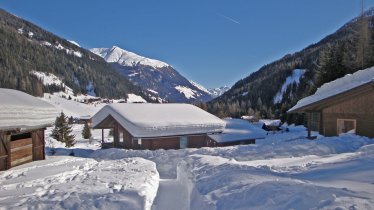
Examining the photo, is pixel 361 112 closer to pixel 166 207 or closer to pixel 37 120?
pixel 166 207

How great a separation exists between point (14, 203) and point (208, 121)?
2278 centimetres

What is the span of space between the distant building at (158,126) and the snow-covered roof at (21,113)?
8.04 meters

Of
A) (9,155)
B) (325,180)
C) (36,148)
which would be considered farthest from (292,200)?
(36,148)

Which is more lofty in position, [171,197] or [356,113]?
[356,113]

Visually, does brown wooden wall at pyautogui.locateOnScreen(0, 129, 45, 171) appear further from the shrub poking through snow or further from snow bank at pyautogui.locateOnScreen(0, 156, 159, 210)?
the shrub poking through snow

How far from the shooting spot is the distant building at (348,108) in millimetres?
19547

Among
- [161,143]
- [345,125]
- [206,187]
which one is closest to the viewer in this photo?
[206,187]

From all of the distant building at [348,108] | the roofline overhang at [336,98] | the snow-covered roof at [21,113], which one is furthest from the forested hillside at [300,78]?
the snow-covered roof at [21,113]

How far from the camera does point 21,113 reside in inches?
651

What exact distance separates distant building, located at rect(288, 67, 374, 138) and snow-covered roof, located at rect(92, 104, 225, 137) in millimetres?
8811

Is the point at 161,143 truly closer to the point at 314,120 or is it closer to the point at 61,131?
the point at 314,120

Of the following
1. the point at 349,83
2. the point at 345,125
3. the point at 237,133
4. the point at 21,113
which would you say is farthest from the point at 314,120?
the point at 21,113

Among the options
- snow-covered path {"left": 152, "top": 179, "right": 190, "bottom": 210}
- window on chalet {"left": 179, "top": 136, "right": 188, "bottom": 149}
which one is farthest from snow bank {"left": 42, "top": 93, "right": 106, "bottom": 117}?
snow-covered path {"left": 152, "top": 179, "right": 190, "bottom": 210}

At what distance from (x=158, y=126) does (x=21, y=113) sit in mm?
11870
